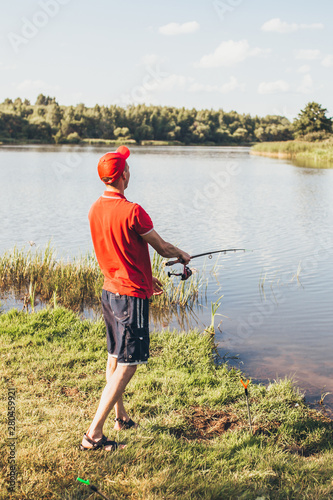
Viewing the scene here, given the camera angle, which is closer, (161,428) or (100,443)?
(100,443)

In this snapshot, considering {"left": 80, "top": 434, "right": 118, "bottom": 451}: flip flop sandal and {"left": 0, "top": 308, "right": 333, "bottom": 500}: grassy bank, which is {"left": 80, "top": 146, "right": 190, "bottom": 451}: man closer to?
{"left": 80, "top": 434, "right": 118, "bottom": 451}: flip flop sandal

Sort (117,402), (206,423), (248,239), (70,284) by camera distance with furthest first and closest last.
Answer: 1. (248,239)
2. (70,284)
3. (206,423)
4. (117,402)

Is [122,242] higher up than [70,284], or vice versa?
[122,242]

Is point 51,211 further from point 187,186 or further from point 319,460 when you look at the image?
point 319,460

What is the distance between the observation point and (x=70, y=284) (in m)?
8.08

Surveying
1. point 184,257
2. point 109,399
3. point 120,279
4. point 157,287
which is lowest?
point 109,399

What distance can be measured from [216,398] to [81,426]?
1352 mm

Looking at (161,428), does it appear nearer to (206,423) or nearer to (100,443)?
(206,423)

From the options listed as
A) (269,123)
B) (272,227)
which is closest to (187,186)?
(272,227)

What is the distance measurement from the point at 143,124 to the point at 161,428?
100m

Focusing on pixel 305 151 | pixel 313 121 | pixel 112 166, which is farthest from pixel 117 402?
pixel 313 121

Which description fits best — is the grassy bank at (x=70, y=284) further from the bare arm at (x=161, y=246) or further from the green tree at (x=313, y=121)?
the green tree at (x=313, y=121)

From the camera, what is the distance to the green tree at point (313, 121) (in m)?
68.4

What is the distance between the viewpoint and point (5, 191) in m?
20.9
